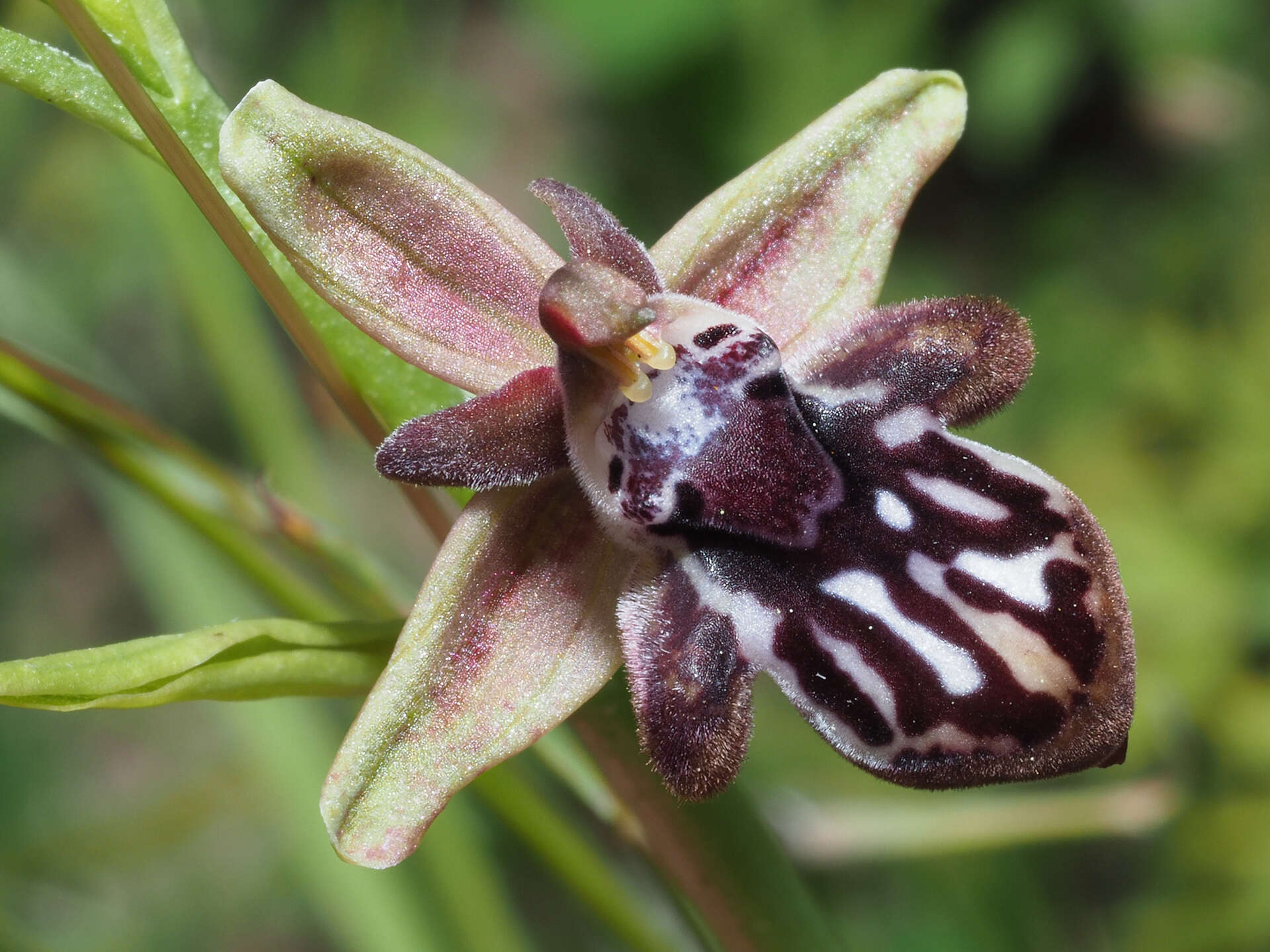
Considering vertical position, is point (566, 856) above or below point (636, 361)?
below

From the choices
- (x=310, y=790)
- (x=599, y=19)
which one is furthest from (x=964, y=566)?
(x=599, y=19)

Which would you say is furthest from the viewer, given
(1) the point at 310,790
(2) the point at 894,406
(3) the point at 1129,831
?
(1) the point at 310,790

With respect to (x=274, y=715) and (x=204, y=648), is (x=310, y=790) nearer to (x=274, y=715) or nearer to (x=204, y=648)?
(x=274, y=715)

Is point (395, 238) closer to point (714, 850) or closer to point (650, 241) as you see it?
point (714, 850)

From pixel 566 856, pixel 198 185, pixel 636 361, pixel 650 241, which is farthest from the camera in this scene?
pixel 650 241

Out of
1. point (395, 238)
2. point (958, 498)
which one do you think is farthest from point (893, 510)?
point (395, 238)

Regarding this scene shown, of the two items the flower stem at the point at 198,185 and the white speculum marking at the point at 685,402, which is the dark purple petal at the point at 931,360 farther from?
the flower stem at the point at 198,185

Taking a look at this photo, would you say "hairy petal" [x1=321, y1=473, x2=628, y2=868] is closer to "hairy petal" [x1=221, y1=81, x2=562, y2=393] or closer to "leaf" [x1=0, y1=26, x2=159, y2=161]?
"hairy petal" [x1=221, y1=81, x2=562, y2=393]
